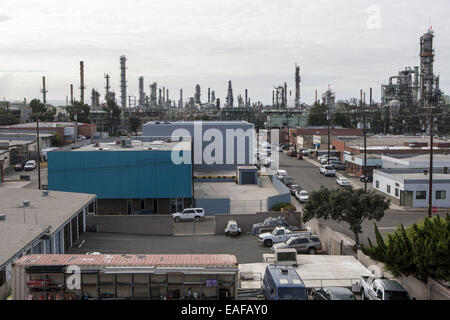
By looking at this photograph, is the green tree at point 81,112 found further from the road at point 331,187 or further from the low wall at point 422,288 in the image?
the low wall at point 422,288

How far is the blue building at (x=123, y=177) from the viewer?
21.1m

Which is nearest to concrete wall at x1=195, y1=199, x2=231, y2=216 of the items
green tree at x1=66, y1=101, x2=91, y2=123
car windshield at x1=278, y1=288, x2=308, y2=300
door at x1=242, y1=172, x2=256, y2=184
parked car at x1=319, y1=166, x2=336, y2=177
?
door at x1=242, y1=172, x2=256, y2=184

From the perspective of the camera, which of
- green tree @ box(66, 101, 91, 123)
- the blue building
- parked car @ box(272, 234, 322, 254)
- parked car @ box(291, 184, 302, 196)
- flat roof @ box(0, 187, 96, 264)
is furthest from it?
green tree @ box(66, 101, 91, 123)

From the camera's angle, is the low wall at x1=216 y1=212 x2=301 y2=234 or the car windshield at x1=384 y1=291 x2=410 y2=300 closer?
the car windshield at x1=384 y1=291 x2=410 y2=300

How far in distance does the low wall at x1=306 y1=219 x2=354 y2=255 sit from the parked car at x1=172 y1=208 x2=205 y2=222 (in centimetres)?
499

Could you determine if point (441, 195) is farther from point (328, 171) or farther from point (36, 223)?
point (36, 223)

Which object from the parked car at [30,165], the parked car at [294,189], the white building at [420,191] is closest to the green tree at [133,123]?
the parked car at [30,165]

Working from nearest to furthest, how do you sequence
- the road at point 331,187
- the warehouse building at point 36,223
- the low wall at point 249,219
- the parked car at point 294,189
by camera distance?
the warehouse building at point 36,223
the low wall at point 249,219
the road at point 331,187
the parked car at point 294,189

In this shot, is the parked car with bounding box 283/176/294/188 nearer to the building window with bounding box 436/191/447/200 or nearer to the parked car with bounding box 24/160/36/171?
the building window with bounding box 436/191/447/200

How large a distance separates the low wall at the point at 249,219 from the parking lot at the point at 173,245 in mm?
653

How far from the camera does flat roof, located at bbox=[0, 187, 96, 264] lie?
35.3ft

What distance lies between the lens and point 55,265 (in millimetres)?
8531

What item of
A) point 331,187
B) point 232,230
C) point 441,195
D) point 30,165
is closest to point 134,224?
point 232,230

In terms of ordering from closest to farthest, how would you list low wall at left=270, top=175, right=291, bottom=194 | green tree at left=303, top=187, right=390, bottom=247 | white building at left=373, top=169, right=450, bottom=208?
green tree at left=303, top=187, right=390, bottom=247 < white building at left=373, top=169, right=450, bottom=208 < low wall at left=270, top=175, right=291, bottom=194
